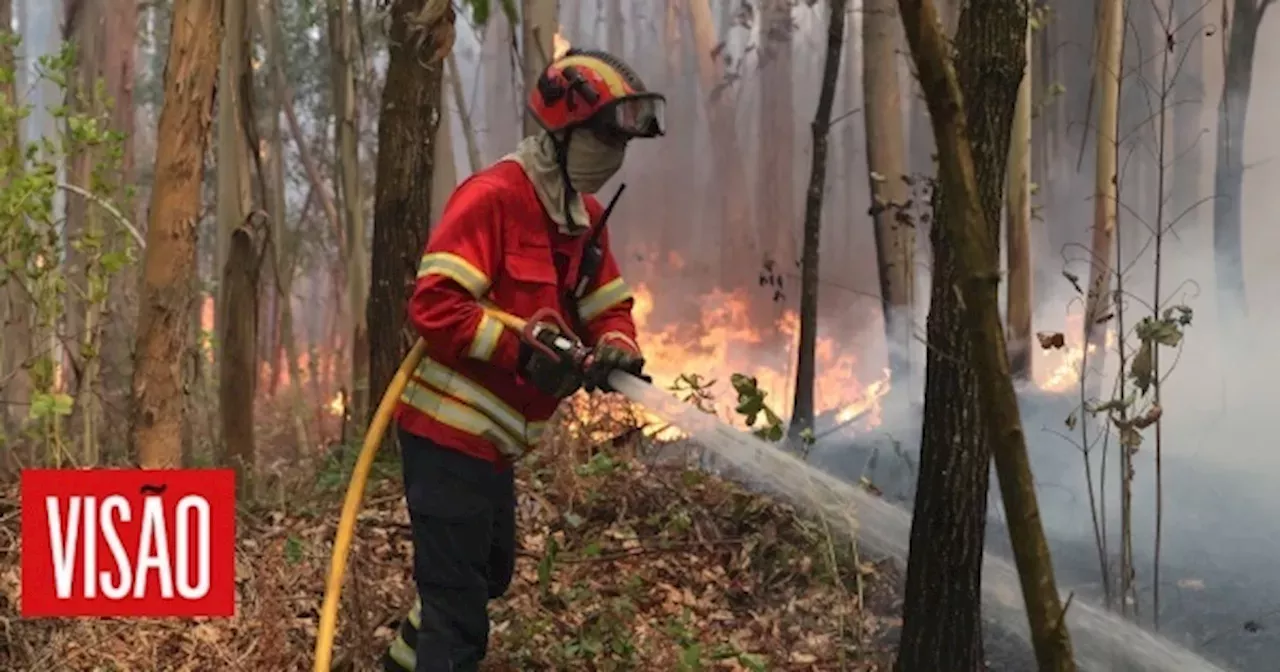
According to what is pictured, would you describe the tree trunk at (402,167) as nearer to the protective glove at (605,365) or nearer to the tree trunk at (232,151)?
the tree trunk at (232,151)

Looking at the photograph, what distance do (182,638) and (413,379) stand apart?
1326 millimetres

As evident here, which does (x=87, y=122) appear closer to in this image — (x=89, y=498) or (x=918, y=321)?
(x=89, y=498)

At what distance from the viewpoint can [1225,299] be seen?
191 inches

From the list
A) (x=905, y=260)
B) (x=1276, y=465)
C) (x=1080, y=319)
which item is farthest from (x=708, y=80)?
(x=1276, y=465)

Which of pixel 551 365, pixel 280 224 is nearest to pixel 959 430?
pixel 551 365

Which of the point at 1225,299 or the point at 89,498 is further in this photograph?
the point at 1225,299

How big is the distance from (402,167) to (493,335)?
2446 millimetres

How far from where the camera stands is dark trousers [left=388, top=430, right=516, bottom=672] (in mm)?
2867

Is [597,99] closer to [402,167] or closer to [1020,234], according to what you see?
[402,167]

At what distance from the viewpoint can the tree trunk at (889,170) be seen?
6785 mm

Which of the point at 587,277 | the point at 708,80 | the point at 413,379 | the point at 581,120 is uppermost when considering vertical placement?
the point at 708,80

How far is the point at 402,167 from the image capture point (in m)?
4.89

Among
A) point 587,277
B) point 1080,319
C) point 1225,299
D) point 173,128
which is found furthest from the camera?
point 1080,319

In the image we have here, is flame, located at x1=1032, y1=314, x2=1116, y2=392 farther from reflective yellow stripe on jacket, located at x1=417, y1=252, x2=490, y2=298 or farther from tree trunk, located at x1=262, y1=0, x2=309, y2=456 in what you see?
tree trunk, located at x1=262, y1=0, x2=309, y2=456
